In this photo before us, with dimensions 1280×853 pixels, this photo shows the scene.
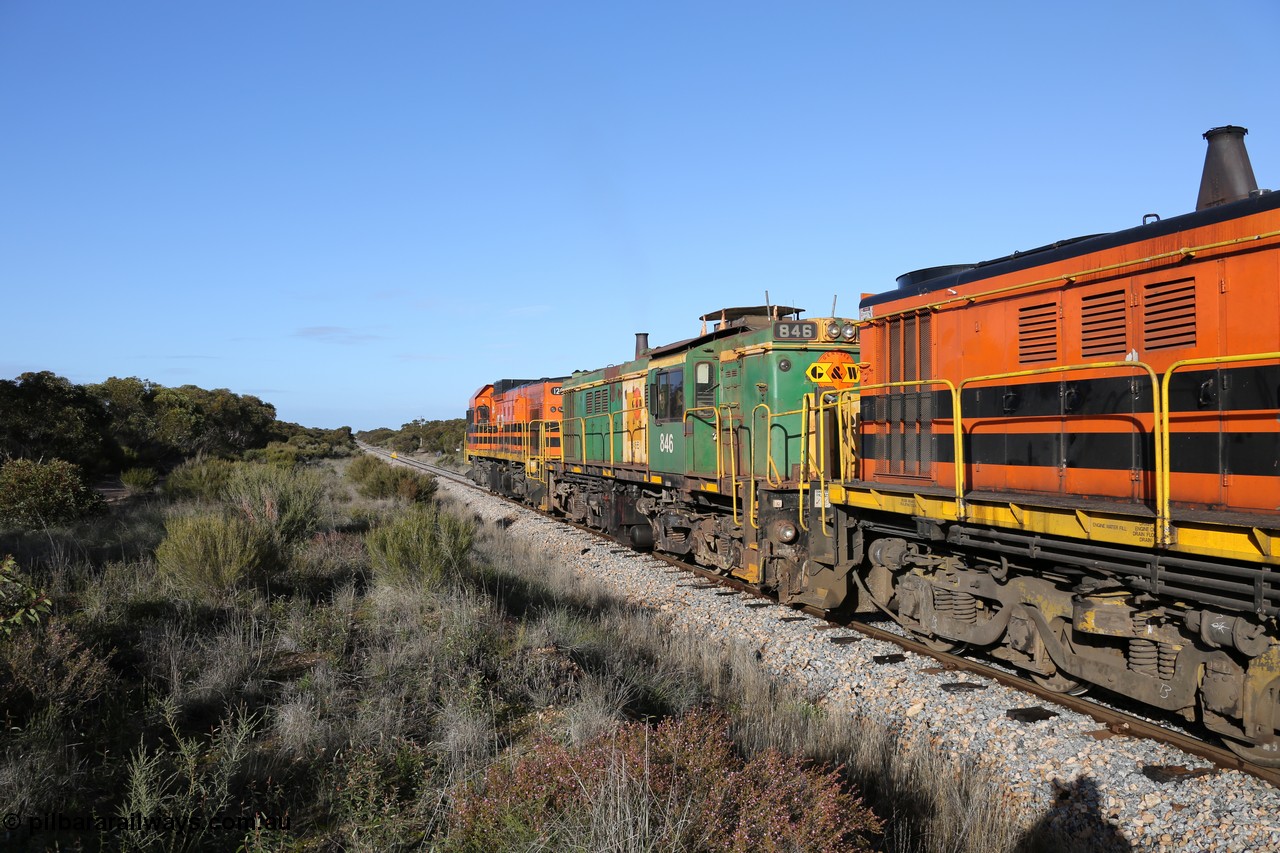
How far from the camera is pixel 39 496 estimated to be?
14.0 m

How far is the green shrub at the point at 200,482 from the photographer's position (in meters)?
17.9

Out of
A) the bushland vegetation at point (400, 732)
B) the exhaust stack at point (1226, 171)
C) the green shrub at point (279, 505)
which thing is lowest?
the bushland vegetation at point (400, 732)

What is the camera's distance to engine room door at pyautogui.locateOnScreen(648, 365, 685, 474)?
1255 cm

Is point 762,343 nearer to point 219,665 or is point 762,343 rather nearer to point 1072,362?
point 1072,362

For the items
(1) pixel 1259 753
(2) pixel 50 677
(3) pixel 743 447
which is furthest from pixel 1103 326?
(2) pixel 50 677

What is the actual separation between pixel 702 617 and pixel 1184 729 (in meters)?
5.08

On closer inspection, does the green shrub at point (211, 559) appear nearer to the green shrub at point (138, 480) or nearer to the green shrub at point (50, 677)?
the green shrub at point (50, 677)

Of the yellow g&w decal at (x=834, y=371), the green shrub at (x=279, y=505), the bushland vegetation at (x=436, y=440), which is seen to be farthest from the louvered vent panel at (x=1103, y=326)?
the bushland vegetation at (x=436, y=440)

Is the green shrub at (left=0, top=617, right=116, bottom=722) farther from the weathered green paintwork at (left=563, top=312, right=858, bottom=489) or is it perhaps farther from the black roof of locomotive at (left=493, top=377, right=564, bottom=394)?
the black roof of locomotive at (left=493, top=377, right=564, bottom=394)

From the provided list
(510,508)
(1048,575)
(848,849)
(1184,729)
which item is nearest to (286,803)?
(848,849)

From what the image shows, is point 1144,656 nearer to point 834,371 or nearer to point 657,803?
point 657,803

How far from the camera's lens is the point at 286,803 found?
4258 millimetres

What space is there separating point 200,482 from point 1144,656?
1962 centimetres

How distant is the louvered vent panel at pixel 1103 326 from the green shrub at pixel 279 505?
969cm
